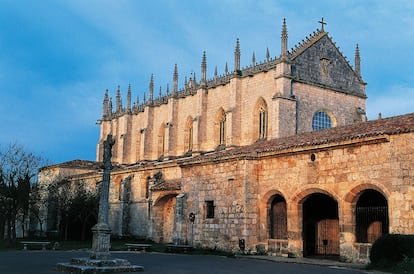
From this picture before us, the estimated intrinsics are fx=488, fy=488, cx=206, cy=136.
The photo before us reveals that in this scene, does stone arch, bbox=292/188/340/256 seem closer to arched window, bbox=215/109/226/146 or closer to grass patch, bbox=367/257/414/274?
grass patch, bbox=367/257/414/274

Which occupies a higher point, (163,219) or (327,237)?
(163,219)

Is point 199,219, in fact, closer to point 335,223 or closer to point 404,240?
point 335,223

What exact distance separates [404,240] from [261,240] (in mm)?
8143

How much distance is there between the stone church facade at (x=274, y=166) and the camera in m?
18.2

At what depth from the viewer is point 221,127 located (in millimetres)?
40531

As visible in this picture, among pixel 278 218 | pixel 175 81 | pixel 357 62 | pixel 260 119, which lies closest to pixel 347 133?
pixel 278 218

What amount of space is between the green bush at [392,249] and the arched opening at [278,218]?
6480 mm

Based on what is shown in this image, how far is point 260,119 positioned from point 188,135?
993 cm

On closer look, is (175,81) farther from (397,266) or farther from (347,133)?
(397,266)

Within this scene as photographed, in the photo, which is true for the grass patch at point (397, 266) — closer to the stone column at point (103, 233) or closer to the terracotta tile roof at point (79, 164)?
the stone column at point (103, 233)

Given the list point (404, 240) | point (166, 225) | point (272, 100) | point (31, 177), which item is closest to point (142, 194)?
Result: point (166, 225)

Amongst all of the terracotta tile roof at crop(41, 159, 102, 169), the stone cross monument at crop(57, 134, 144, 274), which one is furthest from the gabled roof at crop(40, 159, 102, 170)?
the stone cross monument at crop(57, 134, 144, 274)

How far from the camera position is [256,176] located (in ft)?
74.1

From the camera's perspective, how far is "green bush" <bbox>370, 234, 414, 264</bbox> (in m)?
14.6
